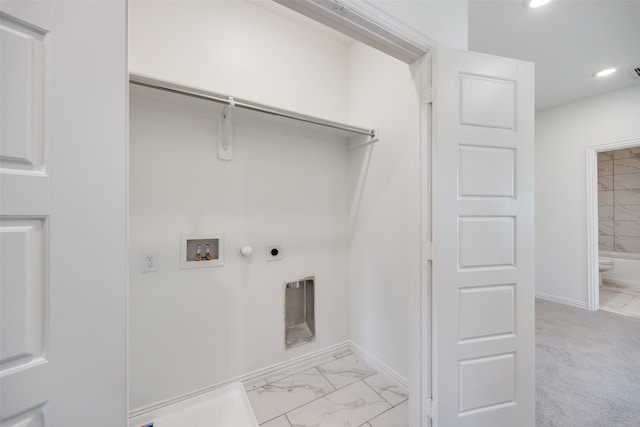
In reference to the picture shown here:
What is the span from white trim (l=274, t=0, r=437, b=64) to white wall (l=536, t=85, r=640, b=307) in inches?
132

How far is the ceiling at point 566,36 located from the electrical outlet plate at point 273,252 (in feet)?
7.60

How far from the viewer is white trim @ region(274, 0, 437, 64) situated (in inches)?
39.0

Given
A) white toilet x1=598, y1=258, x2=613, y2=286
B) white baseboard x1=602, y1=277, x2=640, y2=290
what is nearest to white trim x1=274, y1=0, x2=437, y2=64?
white toilet x1=598, y1=258, x2=613, y2=286

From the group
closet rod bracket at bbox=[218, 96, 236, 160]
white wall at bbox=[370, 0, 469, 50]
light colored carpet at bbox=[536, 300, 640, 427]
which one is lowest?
light colored carpet at bbox=[536, 300, 640, 427]

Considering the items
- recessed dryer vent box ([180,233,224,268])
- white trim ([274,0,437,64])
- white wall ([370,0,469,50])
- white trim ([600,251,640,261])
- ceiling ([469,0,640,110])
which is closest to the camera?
white trim ([274,0,437,64])

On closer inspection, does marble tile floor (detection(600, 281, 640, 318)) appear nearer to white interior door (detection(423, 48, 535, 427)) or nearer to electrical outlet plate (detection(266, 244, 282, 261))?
white interior door (detection(423, 48, 535, 427))

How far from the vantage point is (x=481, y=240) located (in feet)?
4.11

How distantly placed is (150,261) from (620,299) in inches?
230

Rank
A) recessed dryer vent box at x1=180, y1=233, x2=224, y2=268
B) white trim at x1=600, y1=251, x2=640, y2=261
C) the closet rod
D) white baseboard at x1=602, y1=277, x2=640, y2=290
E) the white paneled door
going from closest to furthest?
1. the white paneled door
2. the closet rod
3. recessed dryer vent box at x1=180, y1=233, x2=224, y2=268
4. white baseboard at x1=602, y1=277, x2=640, y2=290
5. white trim at x1=600, y1=251, x2=640, y2=261

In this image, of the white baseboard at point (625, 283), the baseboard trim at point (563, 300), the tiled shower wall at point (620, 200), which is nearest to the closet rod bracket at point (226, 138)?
the baseboard trim at point (563, 300)

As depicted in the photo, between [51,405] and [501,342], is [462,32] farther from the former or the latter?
[51,405]

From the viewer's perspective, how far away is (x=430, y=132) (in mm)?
1262

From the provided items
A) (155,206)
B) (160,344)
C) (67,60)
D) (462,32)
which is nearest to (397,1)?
(462,32)

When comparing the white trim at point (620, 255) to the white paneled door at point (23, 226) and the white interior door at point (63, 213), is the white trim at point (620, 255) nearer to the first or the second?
the white interior door at point (63, 213)
